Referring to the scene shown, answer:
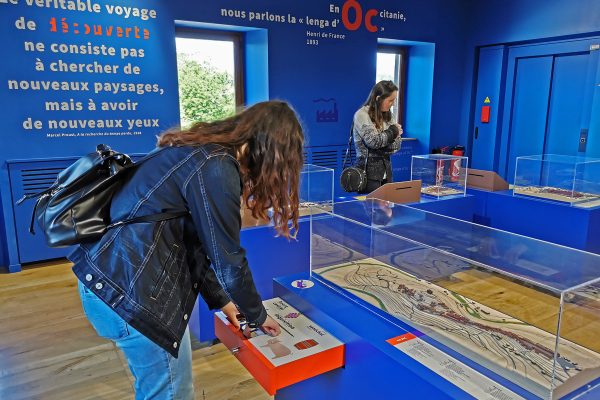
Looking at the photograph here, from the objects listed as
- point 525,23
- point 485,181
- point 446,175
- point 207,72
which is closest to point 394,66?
point 525,23

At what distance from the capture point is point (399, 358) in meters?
1.14

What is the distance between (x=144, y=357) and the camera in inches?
47.2

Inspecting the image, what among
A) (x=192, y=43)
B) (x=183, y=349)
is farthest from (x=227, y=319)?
(x=192, y=43)

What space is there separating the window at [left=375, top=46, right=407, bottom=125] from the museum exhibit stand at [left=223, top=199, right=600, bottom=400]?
4449mm

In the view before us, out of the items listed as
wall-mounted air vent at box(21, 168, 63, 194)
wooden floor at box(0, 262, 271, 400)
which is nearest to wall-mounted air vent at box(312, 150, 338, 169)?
wall-mounted air vent at box(21, 168, 63, 194)

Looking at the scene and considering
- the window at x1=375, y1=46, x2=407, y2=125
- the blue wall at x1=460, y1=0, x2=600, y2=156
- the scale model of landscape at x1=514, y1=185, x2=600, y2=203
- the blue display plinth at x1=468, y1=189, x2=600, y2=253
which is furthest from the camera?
the window at x1=375, y1=46, x2=407, y2=125

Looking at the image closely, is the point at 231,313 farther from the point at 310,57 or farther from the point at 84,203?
the point at 310,57

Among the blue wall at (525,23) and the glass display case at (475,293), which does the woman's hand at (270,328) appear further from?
the blue wall at (525,23)

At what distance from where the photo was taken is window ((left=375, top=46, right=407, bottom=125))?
5875 millimetres

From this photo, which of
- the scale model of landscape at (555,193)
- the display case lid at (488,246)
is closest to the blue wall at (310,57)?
the display case lid at (488,246)

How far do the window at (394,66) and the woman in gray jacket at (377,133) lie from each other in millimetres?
2742

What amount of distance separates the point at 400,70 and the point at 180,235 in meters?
5.44

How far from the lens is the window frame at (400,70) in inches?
233

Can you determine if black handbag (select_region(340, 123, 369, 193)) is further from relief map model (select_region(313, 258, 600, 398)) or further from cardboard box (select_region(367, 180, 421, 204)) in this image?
relief map model (select_region(313, 258, 600, 398))
